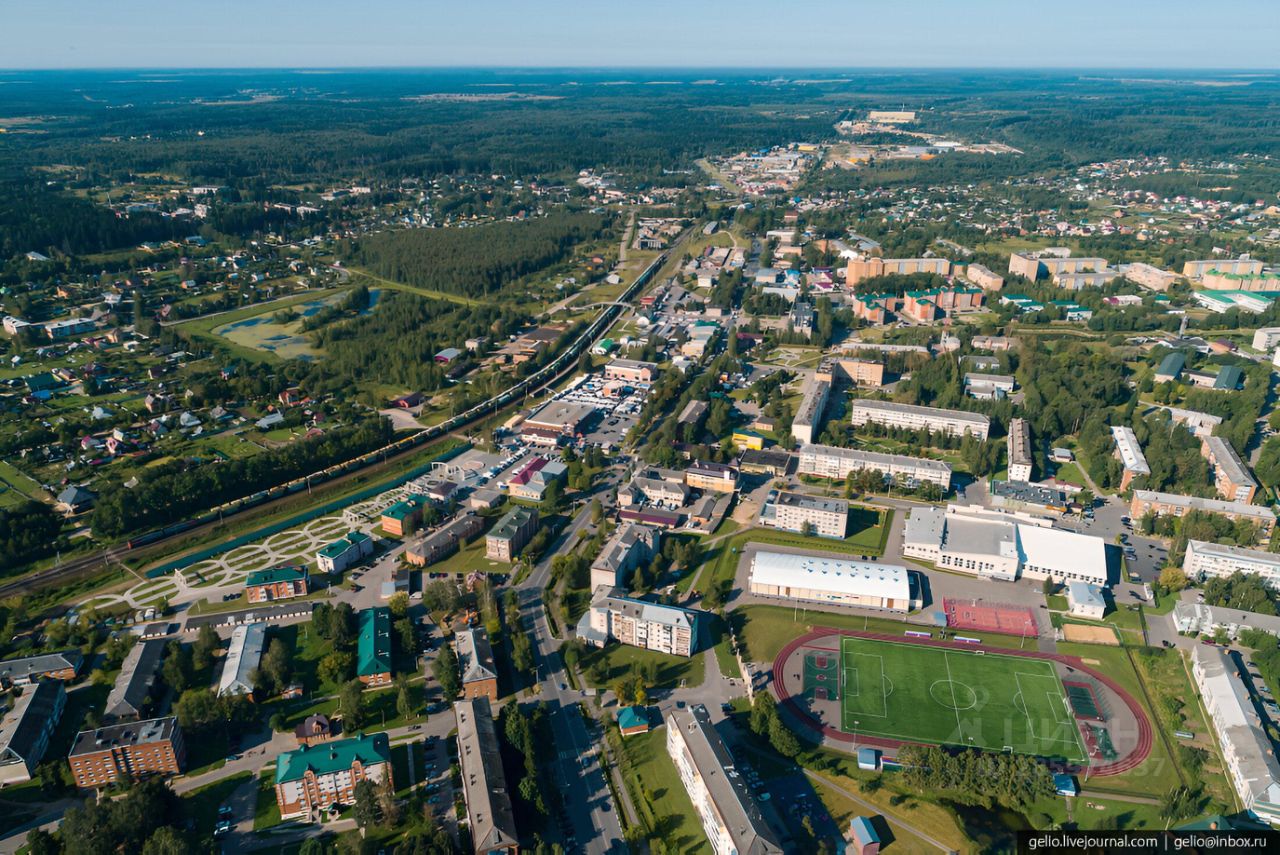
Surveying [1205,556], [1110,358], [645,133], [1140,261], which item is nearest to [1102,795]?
[1205,556]

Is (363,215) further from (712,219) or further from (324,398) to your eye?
(324,398)

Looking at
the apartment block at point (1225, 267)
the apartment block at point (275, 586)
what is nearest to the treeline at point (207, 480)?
the apartment block at point (275, 586)

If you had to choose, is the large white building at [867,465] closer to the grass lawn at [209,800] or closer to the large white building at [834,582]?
the large white building at [834,582]

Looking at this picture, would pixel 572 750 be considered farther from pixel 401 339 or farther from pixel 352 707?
pixel 401 339

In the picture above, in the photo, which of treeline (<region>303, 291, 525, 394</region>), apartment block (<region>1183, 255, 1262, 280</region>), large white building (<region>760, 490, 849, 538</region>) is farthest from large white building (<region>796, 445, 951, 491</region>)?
apartment block (<region>1183, 255, 1262, 280</region>)

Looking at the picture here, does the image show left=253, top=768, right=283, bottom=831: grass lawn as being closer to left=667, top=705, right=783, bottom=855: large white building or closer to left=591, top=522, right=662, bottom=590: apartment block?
left=667, top=705, right=783, bottom=855: large white building
